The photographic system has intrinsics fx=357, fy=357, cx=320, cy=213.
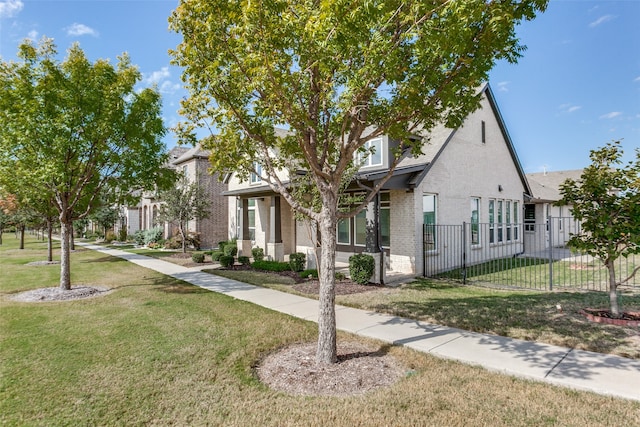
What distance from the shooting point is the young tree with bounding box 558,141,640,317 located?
7.20m

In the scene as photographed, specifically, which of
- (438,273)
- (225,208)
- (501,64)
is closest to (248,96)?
(501,64)

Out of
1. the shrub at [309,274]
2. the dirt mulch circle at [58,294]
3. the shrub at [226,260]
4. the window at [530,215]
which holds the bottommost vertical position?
the dirt mulch circle at [58,294]

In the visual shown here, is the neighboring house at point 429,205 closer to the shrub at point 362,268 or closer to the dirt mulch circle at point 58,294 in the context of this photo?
the shrub at point 362,268

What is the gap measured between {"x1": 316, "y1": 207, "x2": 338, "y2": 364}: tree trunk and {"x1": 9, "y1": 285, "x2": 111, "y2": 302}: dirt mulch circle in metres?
8.23

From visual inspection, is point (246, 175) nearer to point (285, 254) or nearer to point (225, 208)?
point (285, 254)

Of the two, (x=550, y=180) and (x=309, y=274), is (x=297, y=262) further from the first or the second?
(x=550, y=180)

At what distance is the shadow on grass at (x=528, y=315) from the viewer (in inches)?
247

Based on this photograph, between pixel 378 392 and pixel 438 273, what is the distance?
10145 millimetres

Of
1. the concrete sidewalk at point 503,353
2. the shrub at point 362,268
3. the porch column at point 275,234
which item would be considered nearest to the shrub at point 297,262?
the porch column at point 275,234

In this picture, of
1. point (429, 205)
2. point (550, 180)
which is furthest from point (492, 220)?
point (550, 180)

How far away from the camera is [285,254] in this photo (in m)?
19.4

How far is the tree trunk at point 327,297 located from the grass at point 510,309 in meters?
3.09

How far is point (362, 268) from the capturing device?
11.5m

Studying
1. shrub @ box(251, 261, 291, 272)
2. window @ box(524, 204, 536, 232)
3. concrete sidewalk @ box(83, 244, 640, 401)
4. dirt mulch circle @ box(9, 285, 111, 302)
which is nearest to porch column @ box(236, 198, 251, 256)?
shrub @ box(251, 261, 291, 272)
